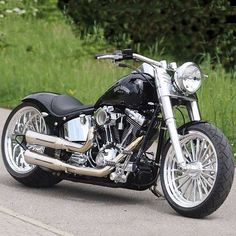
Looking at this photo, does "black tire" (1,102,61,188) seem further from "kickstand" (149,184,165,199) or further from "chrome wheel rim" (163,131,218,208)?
"chrome wheel rim" (163,131,218,208)

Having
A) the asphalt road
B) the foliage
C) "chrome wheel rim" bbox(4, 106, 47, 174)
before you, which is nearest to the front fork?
the asphalt road

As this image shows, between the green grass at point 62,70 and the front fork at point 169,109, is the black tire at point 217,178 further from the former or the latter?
the green grass at point 62,70

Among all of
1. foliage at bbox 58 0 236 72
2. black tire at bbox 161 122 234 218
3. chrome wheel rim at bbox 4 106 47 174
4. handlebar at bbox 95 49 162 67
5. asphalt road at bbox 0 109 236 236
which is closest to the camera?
asphalt road at bbox 0 109 236 236

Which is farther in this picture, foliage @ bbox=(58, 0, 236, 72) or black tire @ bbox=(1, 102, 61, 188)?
foliage @ bbox=(58, 0, 236, 72)

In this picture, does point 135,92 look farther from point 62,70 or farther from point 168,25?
point 168,25

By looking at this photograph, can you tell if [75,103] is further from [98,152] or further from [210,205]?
[210,205]

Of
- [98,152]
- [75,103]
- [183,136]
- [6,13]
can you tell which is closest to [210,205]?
[183,136]

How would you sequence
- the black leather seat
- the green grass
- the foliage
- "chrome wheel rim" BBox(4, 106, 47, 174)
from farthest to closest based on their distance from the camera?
the foliage → the green grass → "chrome wheel rim" BBox(4, 106, 47, 174) → the black leather seat

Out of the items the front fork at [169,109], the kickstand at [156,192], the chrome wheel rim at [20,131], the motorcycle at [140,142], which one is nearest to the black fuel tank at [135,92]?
the motorcycle at [140,142]

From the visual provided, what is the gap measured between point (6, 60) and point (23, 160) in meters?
8.23

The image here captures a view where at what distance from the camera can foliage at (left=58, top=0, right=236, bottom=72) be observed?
17.1 metres

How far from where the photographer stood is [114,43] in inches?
751

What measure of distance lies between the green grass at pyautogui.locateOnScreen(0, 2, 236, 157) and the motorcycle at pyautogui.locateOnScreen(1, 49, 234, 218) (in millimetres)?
2781

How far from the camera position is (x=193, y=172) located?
23.7 feet
